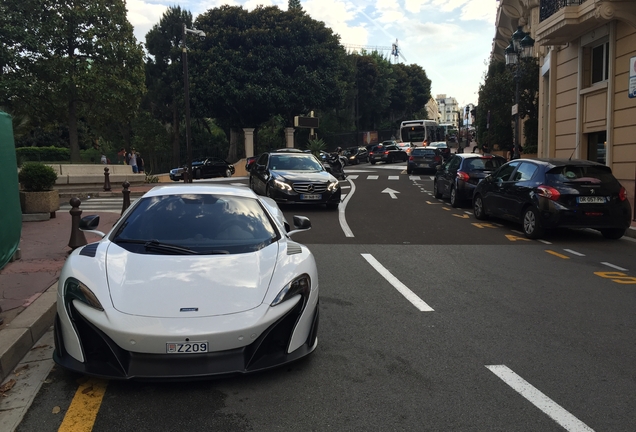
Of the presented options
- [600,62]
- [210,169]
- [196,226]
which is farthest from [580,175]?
[210,169]

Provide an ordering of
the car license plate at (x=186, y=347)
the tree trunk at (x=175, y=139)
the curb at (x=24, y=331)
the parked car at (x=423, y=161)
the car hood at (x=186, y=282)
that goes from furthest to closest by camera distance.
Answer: the tree trunk at (x=175, y=139) → the parked car at (x=423, y=161) → the curb at (x=24, y=331) → the car hood at (x=186, y=282) → the car license plate at (x=186, y=347)

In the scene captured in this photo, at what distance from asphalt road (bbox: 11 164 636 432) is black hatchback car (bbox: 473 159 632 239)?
6.55 ft

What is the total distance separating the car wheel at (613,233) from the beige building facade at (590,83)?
4.63m

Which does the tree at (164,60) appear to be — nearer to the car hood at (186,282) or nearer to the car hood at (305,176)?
the car hood at (305,176)

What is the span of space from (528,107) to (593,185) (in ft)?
66.5

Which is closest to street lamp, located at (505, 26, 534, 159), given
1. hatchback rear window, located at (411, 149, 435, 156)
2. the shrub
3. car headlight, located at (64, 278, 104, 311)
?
hatchback rear window, located at (411, 149, 435, 156)

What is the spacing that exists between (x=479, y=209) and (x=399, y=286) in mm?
7487

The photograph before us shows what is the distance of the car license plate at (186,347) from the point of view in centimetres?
366

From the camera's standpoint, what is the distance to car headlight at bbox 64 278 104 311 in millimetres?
3918

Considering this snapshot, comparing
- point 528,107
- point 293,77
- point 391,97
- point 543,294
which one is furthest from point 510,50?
point 391,97

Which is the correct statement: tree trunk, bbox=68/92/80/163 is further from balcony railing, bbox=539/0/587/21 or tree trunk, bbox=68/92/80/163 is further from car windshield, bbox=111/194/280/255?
car windshield, bbox=111/194/280/255

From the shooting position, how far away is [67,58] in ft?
87.0

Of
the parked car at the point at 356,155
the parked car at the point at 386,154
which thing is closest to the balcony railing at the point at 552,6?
the parked car at the point at 386,154

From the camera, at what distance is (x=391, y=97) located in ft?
257
